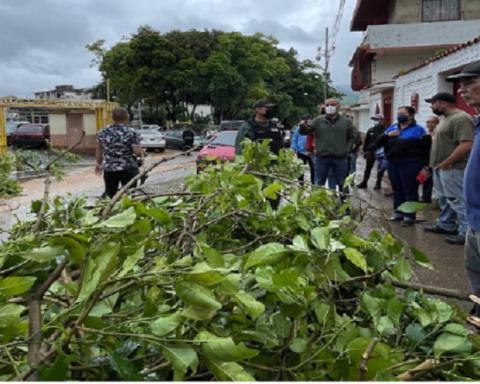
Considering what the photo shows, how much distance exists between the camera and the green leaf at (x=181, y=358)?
128 centimetres

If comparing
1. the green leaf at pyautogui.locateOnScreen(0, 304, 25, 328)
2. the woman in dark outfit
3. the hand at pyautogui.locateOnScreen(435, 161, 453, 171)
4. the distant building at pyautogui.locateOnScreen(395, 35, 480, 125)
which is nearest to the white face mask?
the woman in dark outfit

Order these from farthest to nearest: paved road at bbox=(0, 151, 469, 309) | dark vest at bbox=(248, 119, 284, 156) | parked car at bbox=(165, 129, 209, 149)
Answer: parked car at bbox=(165, 129, 209, 149) < dark vest at bbox=(248, 119, 284, 156) < paved road at bbox=(0, 151, 469, 309)

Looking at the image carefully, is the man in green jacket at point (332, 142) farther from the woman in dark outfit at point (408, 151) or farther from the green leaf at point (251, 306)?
the green leaf at point (251, 306)

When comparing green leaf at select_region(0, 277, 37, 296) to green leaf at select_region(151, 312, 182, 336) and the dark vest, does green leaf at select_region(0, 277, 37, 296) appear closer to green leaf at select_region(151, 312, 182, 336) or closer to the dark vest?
green leaf at select_region(151, 312, 182, 336)

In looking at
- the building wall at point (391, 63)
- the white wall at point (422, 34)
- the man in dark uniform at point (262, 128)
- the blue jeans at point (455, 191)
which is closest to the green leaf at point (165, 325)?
the man in dark uniform at point (262, 128)

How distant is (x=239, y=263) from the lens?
1.87m

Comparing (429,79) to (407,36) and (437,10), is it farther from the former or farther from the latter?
(437,10)

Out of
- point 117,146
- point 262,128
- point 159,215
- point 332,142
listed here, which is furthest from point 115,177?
point 159,215

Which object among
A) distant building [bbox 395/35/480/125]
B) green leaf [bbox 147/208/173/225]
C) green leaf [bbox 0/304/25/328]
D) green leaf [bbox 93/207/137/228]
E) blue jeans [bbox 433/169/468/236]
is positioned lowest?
blue jeans [bbox 433/169/468/236]

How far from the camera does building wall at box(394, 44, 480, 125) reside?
10641 millimetres

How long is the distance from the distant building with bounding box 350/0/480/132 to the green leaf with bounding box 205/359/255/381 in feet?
64.4

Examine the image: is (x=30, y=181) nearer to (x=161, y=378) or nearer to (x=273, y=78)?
(x=161, y=378)

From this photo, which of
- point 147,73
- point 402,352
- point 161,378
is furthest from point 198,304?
point 147,73

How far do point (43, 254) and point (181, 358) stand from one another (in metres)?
0.56
